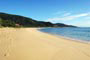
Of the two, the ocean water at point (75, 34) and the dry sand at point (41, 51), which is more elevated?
the dry sand at point (41, 51)

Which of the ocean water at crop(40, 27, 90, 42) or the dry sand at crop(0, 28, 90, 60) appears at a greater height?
the dry sand at crop(0, 28, 90, 60)

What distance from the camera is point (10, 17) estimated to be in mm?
108750

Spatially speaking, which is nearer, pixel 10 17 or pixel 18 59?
pixel 18 59

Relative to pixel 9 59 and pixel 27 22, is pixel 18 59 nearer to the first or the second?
pixel 9 59

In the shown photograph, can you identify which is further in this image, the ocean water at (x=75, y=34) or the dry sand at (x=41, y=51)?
the ocean water at (x=75, y=34)

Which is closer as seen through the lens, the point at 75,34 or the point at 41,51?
the point at 41,51

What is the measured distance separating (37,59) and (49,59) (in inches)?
17.2

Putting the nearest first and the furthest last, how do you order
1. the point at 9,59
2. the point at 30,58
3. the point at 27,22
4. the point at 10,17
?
the point at 9,59
the point at 30,58
the point at 10,17
the point at 27,22

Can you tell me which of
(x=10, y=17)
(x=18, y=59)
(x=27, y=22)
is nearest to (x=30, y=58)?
(x=18, y=59)

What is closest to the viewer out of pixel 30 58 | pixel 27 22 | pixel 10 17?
pixel 30 58

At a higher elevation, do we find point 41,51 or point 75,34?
point 41,51

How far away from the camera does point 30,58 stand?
11.2 ft

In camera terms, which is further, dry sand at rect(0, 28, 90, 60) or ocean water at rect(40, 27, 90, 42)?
ocean water at rect(40, 27, 90, 42)

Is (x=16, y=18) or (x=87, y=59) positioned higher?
(x=16, y=18)
